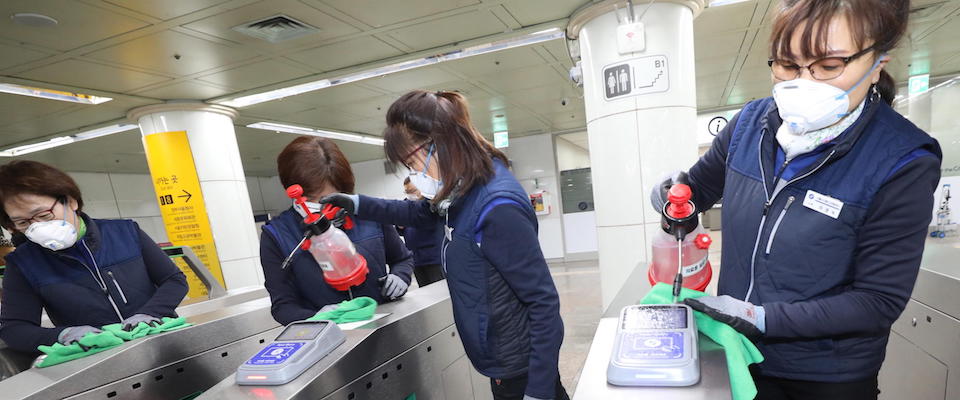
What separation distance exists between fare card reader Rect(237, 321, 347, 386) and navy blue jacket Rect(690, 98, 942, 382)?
1.06 meters

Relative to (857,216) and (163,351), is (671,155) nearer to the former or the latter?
(857,216)

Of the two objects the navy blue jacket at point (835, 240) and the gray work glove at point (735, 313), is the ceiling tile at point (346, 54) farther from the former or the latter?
the gray work glove at point (735, 313)

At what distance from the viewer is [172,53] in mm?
3117

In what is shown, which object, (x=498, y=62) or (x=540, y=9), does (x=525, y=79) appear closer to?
(x=498, y=62)

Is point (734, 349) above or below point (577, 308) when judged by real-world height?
above

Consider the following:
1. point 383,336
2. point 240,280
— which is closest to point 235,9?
point 383,336

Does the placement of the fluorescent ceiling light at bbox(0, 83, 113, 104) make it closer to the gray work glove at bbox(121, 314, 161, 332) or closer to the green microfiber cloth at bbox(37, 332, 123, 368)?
the gray work glove at bbox(121, 314, 161, 332)

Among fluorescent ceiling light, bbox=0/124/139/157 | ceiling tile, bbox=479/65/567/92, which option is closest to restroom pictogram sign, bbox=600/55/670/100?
ceiling tile, bbox=479/65/567/92

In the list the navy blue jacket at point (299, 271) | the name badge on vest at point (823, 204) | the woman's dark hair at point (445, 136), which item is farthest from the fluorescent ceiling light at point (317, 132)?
the name badge on vest at point (823, 204)

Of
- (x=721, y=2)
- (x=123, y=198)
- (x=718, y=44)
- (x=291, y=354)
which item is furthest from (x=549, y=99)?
(x=123, y=198)

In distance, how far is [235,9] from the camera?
2.56 meters

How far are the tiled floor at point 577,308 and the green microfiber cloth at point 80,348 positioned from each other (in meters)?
1.61

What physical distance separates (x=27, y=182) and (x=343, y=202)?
1.15 meters

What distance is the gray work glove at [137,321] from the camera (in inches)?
58.4
